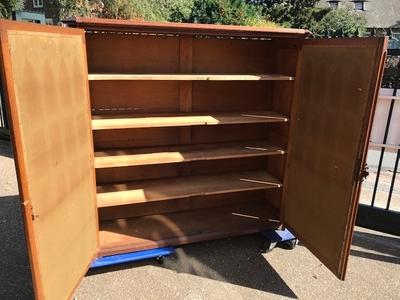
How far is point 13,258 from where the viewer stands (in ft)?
9.27

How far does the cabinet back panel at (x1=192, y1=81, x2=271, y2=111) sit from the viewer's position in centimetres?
315

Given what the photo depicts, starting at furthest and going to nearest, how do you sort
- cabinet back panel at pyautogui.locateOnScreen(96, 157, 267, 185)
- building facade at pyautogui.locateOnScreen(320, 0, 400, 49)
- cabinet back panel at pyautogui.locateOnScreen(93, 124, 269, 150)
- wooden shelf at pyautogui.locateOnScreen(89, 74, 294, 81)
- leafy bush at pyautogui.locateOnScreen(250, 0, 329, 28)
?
building facade at pyautogui.locateOnScreen(320, 0, 400, 49) → leafy bush at pyautogui.locateOnScreen(250, 0, 329, 28) → cabinet back panel at pyautogui.locateOnScreen(96, 157, 267, 185) → cabinet back panel at pyautogui.locateOnScreen(93, 124, 269, 150) → wooden shelf at pyautogui.locateOnScreen(89, 74, 294, 81)

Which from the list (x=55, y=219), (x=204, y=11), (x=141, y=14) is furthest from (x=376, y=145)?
(x=204, y=11)

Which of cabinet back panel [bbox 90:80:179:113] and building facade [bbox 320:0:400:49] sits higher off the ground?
building facade [bbox 320:0:400:49]

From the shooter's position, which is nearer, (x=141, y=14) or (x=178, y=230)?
(x=178, y=230)

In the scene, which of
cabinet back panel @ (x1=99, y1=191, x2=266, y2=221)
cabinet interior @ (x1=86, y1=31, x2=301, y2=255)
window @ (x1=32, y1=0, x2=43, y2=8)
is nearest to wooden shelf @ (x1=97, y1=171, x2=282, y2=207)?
cabinet interior @ (x1=86, y1=31, x2=301, y2=255)

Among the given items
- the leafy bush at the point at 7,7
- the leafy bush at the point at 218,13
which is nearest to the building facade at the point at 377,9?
the leafy bush at the point at 218,13

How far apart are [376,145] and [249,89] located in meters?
1.33

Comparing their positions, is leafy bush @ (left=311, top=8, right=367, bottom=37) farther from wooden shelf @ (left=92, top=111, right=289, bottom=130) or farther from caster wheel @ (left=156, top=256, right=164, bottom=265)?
caster wheel @ (left=156, top=256, right=164, bottom=265)

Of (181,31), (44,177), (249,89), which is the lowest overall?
(44,177)

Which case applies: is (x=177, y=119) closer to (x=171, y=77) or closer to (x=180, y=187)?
(x=171, y=77)

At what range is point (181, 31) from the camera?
94.6 inches

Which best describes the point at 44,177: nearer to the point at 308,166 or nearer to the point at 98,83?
the point at 98,83

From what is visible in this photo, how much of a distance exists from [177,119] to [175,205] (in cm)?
100
